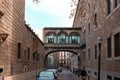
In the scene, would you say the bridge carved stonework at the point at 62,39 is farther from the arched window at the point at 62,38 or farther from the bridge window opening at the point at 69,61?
the bridge window opening at the point at 69,61

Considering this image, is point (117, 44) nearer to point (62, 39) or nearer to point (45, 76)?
point (45, 76)

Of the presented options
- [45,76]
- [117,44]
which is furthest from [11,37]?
[45,76]

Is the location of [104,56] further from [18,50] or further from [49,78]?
[18,50]

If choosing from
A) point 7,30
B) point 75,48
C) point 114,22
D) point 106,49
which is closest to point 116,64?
point 114,22

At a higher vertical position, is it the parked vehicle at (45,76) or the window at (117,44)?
the window at (117,44)

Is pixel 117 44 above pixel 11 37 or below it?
below

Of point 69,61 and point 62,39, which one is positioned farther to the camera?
point 69,61

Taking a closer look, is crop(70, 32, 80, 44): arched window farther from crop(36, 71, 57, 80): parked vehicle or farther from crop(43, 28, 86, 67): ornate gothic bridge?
crop(36, 71, 57, 80): parked vehicle

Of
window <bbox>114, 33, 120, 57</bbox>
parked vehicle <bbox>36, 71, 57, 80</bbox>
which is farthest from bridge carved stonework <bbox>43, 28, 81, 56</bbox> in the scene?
window <bbox>114, 33, 120, 57</bbox>

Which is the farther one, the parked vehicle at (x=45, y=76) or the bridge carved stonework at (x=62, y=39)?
the bridge carved stonework at (x=62, y=39)

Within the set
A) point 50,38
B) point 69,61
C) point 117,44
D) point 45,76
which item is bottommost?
point 45,76

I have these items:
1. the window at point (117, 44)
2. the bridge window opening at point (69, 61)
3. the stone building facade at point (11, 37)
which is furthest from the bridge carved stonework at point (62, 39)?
the window at point (117, 44)

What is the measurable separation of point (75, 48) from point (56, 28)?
663cm

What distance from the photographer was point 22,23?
93.1 ft
